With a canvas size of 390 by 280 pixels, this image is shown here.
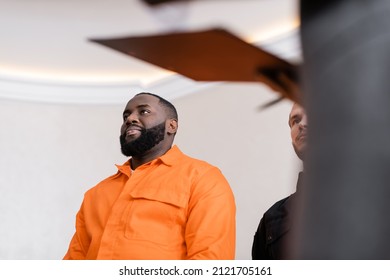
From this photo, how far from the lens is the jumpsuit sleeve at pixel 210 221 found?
103cm

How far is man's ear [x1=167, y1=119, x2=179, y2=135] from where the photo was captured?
1284mm

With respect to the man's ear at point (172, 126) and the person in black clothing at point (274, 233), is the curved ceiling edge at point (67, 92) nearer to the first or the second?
the man's ear at point (172, 126)

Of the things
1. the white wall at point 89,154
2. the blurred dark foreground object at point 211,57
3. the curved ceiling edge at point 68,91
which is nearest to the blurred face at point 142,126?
the white wall at point 89,154

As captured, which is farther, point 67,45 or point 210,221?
point 67,45

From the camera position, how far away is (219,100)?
1.55 m

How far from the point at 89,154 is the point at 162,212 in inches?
26.8

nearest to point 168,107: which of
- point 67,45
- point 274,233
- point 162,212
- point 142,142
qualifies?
point 142,142

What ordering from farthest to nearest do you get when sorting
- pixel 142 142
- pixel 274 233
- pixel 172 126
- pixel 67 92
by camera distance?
pixel 67 92, pixel 172 126, pixel 142 142, pixel 274 233

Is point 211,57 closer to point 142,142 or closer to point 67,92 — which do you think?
point 142,142

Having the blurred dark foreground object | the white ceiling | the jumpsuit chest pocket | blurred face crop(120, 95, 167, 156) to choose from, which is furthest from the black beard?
the blurred dark foreground object

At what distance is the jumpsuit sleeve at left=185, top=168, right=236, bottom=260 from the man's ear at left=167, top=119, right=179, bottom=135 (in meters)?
0.19

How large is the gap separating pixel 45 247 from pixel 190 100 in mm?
580

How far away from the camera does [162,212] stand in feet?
3.50
